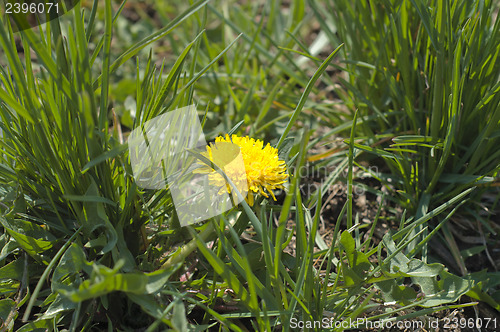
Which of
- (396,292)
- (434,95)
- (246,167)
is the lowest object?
(396,292)

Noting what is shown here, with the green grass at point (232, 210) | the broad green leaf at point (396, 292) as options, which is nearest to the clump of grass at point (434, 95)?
the green grass at point (232, 210)

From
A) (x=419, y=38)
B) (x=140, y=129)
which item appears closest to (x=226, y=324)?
(x=140, y=129)

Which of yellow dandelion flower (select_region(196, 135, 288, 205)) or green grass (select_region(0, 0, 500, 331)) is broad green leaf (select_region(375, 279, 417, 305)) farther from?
yellow dandelion flower (select_region(196, 135, 288, 205))

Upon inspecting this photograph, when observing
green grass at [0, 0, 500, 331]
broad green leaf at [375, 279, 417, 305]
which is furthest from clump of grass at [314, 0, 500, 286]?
broad green leaf at [375, 279, 417, 305]

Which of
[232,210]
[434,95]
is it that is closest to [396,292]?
[232,210]

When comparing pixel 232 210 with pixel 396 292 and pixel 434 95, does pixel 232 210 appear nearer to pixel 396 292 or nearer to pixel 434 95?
pixel 396 292

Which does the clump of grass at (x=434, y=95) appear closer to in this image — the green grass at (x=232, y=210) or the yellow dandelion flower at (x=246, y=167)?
the green grass at (x=232, y=210)

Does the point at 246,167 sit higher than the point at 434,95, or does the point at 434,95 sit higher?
the point at 246,167
